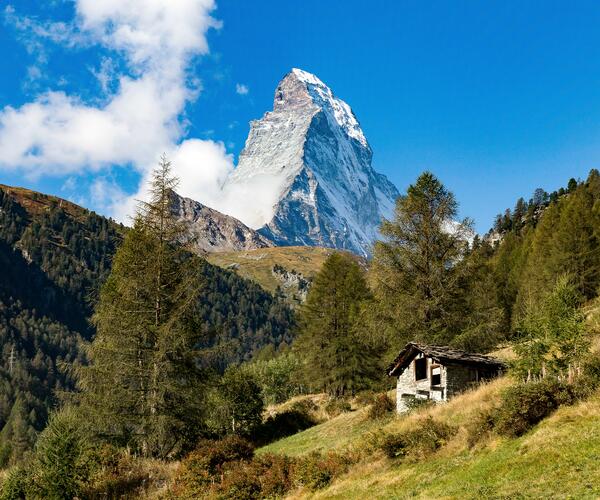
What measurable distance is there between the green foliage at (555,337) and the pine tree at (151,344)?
1478cm

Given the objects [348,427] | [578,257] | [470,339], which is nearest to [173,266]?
[348,427]

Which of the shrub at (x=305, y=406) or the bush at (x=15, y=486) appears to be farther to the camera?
the shrub at (x=305, y=406)

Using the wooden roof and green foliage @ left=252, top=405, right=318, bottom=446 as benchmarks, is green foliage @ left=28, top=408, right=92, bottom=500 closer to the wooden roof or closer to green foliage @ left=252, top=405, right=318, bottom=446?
the wooden roof

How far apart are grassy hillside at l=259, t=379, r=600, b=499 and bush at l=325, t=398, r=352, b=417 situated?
60.2 ft

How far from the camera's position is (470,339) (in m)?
29.1

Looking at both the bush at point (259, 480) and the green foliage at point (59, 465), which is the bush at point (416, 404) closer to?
the bush at point (259, 480)

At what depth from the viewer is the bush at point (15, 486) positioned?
2072 cm

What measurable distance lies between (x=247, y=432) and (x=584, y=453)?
29822 mm

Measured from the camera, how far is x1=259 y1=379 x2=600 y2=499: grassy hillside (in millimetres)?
11789

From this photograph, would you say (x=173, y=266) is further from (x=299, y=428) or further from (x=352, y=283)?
(x=352, y=283)

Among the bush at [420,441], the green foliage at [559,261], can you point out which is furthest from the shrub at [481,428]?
the green foliage at [559,261]

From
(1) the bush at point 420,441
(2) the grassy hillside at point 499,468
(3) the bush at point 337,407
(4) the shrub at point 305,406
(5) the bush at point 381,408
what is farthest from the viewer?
(4) the shrub at point 305,406

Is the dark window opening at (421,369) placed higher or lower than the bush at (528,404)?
higher

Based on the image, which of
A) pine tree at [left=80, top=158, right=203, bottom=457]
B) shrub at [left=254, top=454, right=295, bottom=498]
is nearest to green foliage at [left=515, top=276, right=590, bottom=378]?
shrub at [left=254, top=454, right=295, bottom=498]
